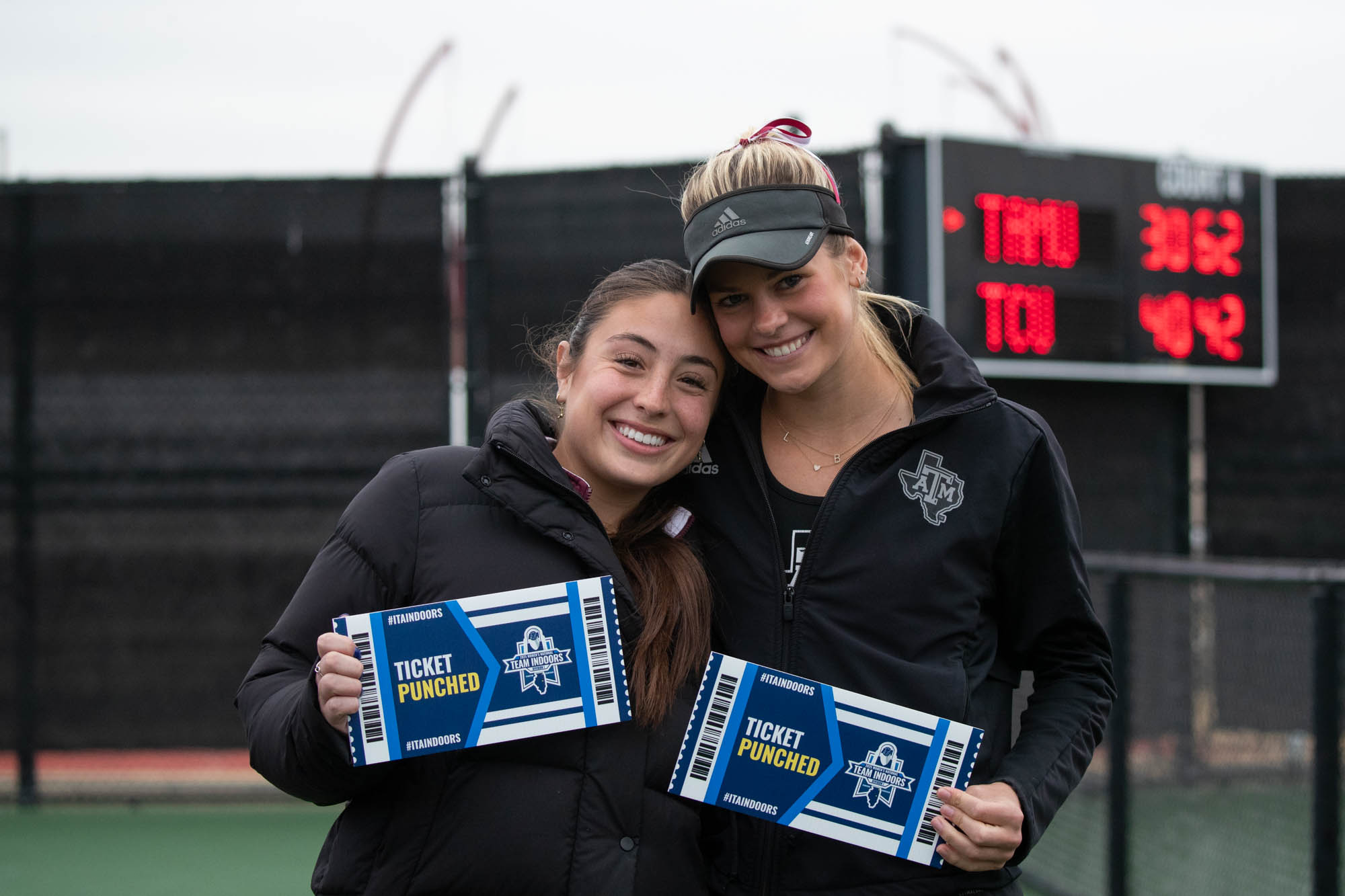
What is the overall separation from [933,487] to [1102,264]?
15.2 feet

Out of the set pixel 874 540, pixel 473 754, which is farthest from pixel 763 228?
pixel 473 754

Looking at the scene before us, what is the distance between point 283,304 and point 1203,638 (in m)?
3.79

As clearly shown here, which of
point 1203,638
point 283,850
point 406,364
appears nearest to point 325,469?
point 406,364

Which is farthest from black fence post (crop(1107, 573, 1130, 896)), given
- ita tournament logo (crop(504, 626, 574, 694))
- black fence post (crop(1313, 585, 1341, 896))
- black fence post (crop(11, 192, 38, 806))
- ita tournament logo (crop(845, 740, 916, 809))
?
black fence post (crop(11, 192, 38, 806))

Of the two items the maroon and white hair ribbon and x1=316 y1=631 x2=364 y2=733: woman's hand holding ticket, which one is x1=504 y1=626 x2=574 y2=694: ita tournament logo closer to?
x1=316 y1=631 x2=364 y2=733: woman's hand holding ticket

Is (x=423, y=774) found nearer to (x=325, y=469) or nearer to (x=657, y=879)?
(x=657, y=879)

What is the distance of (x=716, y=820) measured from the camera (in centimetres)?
179

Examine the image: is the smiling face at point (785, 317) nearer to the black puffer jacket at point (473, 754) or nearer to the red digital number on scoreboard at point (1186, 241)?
the black puffer jacket at point (473, 754)

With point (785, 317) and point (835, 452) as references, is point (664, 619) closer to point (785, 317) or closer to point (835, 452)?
point (835, 452)

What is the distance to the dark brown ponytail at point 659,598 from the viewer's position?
1709 millimetres

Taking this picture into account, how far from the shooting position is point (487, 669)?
164 centimetres

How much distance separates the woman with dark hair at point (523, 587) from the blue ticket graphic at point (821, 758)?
7 cm

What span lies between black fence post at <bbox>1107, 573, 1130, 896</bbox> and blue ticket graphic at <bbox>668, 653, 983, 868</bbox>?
2.46 metres

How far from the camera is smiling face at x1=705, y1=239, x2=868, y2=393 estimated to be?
1804 millimetres
